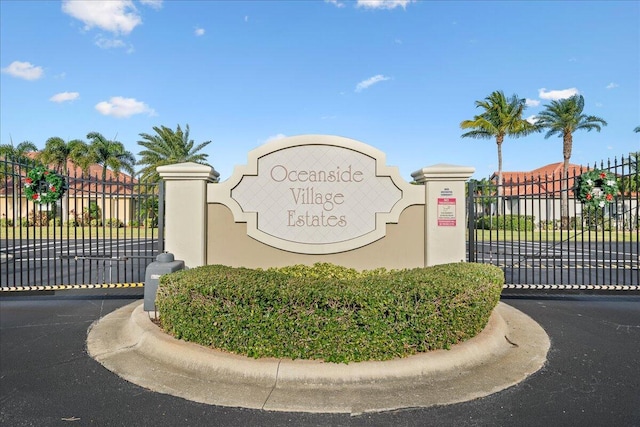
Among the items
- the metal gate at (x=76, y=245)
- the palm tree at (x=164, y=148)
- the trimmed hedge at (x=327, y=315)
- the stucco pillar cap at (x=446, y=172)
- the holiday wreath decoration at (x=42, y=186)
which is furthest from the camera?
the palm tree at (x=164, y=148)

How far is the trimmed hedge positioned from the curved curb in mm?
138

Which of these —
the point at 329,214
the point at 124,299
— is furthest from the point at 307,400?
the point at 124,299

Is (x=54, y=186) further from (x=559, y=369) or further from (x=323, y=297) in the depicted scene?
(x=559, y=369)

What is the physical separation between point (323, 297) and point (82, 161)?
3875 centimetres

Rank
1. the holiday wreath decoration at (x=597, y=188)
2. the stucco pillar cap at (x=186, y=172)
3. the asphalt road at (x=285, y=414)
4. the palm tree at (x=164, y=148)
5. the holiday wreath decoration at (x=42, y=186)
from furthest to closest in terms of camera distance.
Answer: the palm tree at (x=164, y=148), the holiday wreath decoration at (x=42, y=186), the holiday wreath decoration at (x=597, y=188), the stucco pillar cap at (x=186, y=172), the asphalt road at (x=285, y=414)

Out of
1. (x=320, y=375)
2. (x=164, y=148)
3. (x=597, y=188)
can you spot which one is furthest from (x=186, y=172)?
(x=164, y=148)

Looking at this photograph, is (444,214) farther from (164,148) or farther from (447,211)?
(164,148)

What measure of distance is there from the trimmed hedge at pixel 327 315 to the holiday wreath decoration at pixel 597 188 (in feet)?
14.5

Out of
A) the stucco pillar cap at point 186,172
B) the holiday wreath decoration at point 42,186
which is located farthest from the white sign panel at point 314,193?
the holiday wreath decoration at point 42,186

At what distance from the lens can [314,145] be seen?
6703mm

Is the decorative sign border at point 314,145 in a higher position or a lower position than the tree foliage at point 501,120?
lower

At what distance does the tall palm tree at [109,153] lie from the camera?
35656 mm

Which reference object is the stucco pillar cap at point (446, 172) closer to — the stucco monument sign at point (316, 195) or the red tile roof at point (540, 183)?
the stucco monument sign at point (316, 195)

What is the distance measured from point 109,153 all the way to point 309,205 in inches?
1449
